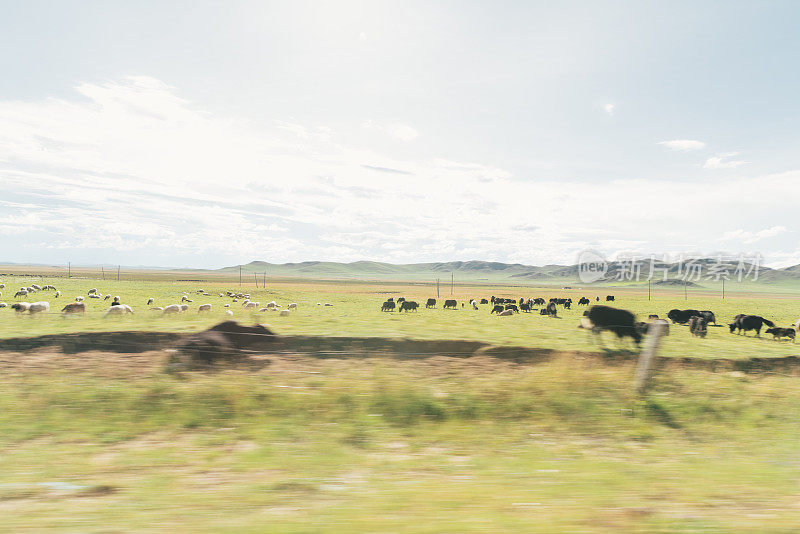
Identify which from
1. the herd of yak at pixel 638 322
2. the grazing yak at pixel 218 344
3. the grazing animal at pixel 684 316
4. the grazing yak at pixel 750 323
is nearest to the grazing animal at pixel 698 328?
the herd of yak at pixel 638 322

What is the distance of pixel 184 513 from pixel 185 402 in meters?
4.60

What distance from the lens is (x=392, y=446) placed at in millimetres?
7520

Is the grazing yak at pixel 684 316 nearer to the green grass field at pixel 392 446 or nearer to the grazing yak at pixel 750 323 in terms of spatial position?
the grazing yak at pixel 750 323

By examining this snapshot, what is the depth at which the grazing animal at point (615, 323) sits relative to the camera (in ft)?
50.8

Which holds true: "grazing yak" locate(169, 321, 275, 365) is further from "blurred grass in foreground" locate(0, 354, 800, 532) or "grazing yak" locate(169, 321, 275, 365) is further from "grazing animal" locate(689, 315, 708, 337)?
"grazing animal" locate(689, 315, 708, 337)

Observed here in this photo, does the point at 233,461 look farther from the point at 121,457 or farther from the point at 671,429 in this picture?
the point at 671,429

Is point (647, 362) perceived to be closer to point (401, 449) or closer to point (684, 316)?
point (401, 449)

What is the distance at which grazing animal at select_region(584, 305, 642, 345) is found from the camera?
1549 centimetres

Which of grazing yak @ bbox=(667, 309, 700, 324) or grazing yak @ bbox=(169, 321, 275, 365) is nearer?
grazing yak @ bbox=(169, 321, 275, 365)

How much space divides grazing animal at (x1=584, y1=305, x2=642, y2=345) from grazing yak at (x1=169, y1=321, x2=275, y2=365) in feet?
40.1

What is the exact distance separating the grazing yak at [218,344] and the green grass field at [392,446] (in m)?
0.79

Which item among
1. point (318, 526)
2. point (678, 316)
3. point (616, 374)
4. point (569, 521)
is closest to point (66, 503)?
point (318, 526)

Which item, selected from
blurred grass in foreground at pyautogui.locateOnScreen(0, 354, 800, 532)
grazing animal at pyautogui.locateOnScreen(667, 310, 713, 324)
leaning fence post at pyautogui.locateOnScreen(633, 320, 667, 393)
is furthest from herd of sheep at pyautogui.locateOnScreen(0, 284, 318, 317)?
grazing animal at pyautogui.locateOnScreen(667, 310, 713, 324)

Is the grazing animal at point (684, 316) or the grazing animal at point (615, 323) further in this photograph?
the grazing animal at point (684, 316)
